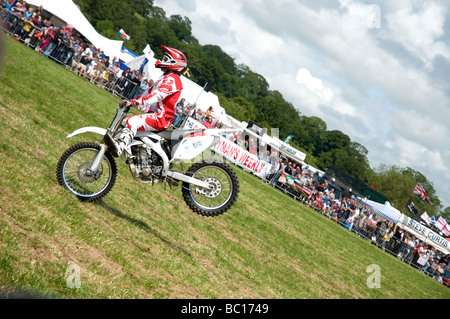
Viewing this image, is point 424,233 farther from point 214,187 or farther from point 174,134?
point 174,134

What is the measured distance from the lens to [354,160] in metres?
145

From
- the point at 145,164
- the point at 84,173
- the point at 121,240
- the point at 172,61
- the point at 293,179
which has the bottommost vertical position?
the point at 121,240

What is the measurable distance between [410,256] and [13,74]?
2521cm

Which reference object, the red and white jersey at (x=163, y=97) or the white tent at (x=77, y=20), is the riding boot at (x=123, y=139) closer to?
the red and white jersey at (x=163, y=97)

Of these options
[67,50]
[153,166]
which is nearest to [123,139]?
[153,166]

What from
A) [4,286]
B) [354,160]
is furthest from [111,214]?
[354,160]

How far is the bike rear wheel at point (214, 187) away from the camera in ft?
24.9

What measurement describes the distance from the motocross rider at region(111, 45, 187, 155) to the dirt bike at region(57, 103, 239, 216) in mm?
116

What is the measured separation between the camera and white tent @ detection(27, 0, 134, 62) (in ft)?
101

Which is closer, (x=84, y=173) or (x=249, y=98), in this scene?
(x=84, y=173)

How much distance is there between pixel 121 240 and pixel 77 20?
30.2 m

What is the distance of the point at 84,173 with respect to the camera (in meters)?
7.29

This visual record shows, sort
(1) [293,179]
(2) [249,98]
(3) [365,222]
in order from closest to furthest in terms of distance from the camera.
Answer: (3) [365,222] → (1) [293,179] → (2) [249,98]

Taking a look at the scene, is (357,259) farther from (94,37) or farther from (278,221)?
(94,37)
